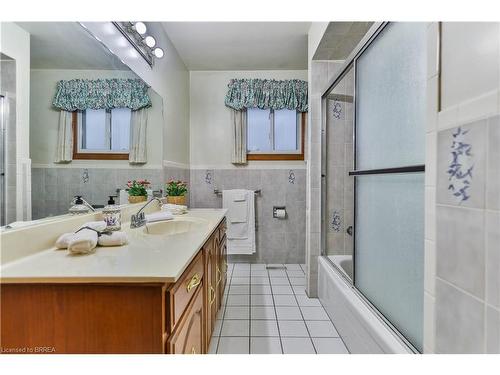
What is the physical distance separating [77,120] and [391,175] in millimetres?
1514

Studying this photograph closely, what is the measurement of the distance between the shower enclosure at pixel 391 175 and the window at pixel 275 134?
1.44 m

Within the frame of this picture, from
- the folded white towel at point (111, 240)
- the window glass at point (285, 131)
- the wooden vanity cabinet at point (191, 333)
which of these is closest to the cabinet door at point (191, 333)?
the wooden vanity cabinet at point (191, 333)

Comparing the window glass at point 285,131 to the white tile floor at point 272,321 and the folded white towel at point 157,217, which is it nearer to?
the white tile floor at point 272,321

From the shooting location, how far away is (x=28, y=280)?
719mm

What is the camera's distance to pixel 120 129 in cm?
154

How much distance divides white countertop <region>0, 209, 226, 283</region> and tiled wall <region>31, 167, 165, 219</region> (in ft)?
0.64

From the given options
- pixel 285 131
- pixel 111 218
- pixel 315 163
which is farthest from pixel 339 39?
pixel 111 218

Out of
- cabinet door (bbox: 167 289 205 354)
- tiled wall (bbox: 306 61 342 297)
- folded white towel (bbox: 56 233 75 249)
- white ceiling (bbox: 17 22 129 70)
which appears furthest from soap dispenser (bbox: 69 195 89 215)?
tiled wall (bbox: 306 61 342 297)

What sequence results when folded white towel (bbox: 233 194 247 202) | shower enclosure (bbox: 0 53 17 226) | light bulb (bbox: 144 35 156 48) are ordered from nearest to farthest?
1. shower enclosure (bbox: 0 53 17 226)
2. light bulb (bbox: 144 35 156 48)
3. folded white towel (bbox: 233 194 247 202)

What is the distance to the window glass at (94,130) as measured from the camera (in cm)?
127

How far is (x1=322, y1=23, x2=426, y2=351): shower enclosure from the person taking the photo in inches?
38.3

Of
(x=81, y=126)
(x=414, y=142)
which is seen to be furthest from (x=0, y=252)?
(x=414, y=142)

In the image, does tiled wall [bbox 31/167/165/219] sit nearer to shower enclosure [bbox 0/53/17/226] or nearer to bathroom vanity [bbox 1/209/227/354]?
shower enclosure [bbox 0/53/17/226]
